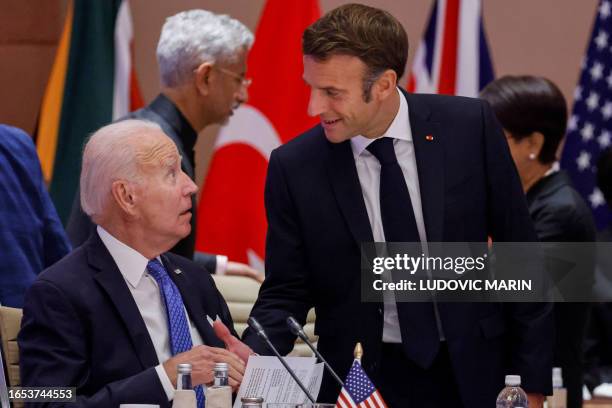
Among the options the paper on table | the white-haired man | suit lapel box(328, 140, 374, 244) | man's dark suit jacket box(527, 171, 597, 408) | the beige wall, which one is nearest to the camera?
the paper on table

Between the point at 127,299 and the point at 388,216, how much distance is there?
2.48 ft

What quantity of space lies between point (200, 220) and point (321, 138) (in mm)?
2722

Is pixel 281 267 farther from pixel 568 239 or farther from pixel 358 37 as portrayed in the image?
pixel 568 239

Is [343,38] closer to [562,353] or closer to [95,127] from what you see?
[562,353]

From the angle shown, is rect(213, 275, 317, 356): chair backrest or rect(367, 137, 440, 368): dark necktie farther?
rect(213, 275, 317, 356): chair backrest

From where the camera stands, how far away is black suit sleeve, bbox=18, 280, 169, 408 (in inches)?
113

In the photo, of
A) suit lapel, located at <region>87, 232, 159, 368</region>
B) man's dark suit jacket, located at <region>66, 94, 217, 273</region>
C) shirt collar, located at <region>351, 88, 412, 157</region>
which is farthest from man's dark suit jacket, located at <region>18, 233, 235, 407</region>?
man's dark suit jacket, located at <region>66, 94, 217, 273</region>

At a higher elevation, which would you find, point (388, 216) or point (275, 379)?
point (388, 216)

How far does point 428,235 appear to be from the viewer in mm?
3256

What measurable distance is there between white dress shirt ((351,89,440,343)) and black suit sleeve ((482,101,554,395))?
0.69 feet

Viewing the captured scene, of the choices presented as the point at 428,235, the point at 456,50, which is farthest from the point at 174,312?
the point at 456,50

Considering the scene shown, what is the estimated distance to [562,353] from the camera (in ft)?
14.9

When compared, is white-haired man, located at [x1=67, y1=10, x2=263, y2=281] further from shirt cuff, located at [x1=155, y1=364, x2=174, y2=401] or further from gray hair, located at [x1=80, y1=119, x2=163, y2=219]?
shirt cuff, located at [x1=155, y1=364, x2=174, y2=401]

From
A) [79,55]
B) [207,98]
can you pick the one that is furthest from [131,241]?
[79,55]
